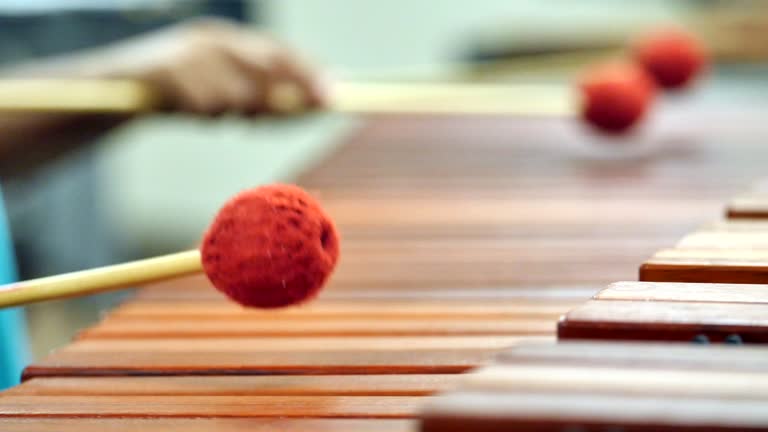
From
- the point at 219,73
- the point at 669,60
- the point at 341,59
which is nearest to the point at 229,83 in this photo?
the point at 219,73

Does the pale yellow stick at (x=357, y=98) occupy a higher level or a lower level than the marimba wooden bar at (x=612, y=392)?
higher

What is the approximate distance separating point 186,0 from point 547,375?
3.39 meters

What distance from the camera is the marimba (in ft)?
2.54

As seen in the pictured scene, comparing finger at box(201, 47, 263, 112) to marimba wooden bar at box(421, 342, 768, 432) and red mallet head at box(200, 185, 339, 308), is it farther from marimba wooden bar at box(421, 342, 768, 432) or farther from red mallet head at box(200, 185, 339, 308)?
marimba wooden bar at box(421, 342, 768, 432)

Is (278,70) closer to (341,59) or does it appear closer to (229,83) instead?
(229,83)

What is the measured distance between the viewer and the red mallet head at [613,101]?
189 centimetres

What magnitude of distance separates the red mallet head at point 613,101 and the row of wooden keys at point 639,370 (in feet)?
3.59

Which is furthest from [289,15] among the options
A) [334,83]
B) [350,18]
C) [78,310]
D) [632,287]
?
[632,287]

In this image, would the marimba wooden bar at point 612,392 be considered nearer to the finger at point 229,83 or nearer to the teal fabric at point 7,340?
the teal fabric at point 7,340

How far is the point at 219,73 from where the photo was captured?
1.92 metres

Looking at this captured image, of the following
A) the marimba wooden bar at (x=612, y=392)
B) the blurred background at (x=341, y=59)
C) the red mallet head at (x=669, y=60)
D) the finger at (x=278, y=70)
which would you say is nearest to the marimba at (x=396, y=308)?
the marimba wooden bar at (x=612, y=392)

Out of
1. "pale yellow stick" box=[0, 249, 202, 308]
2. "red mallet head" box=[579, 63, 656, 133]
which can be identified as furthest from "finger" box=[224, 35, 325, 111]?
"pale yellow stick" box=[0, 249, 202, 308]

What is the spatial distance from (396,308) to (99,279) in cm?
27

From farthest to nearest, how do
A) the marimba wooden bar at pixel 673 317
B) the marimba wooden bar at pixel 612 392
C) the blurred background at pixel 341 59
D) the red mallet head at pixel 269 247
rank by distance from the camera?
the blurred background at pixel 341 59 → the red mallet head at pixel 269 247 → the marimba wooden bar at pixel 673 317 → the marimba wooden bar at pixel 612 392
